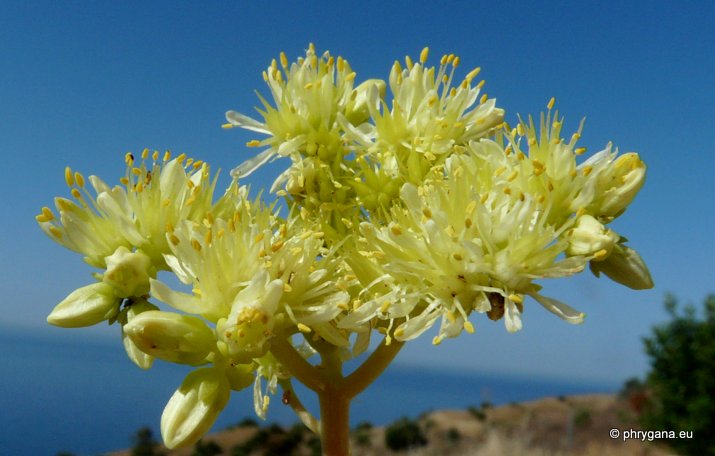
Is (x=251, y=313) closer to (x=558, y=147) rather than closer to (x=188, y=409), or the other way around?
(x=188, y=409)

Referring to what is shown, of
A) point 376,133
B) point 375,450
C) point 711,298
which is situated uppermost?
point 711,298

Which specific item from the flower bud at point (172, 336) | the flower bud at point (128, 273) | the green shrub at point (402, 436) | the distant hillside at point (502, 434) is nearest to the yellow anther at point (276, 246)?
the flower bud at point (172, 336)

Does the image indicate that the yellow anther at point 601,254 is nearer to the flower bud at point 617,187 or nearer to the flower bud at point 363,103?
the flower bud at point 617,187

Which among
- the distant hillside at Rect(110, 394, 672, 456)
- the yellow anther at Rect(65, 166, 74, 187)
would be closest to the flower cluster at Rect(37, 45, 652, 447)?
the yellow anther at Rect(65, 166, 74, 187)

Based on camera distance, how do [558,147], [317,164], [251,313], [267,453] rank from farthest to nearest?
[267,453] → [317,164] → [558,147] → [251,313]

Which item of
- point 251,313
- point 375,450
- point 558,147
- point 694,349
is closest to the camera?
point 251,313

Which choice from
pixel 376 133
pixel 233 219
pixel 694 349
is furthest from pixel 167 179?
pixel 694 349

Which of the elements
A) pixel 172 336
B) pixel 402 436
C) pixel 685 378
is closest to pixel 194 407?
pixel 172 336
